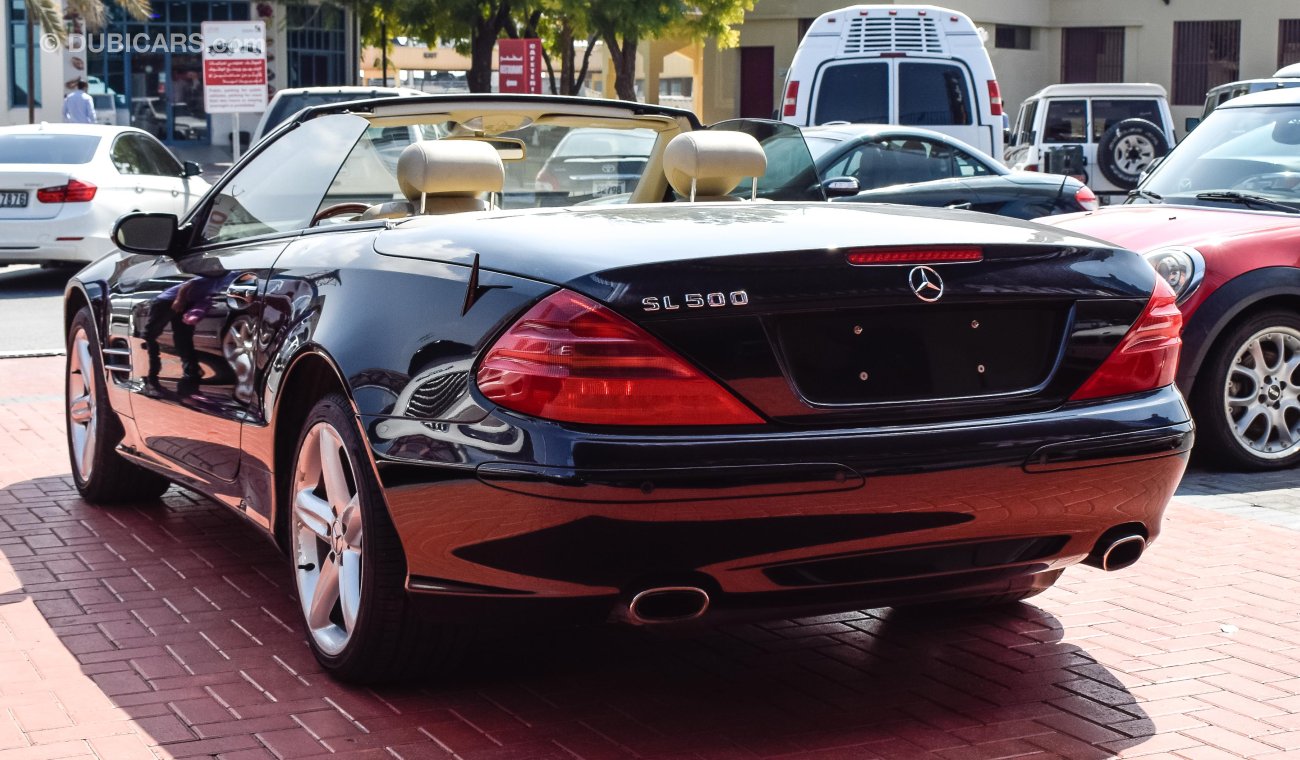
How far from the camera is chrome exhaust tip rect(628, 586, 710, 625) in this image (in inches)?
142

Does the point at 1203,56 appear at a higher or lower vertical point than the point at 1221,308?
higher

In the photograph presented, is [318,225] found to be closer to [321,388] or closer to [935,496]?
[321,388]


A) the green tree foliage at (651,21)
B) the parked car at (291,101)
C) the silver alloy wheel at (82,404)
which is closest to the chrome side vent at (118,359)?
the silver alloy wheel at (82,404)

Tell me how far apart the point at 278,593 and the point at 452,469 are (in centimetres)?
176

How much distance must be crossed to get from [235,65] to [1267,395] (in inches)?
706

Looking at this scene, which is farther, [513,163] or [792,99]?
[792,99]

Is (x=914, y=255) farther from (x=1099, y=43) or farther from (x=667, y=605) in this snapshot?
(x=1099, y=43)

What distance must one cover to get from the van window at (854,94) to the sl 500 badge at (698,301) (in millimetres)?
13257

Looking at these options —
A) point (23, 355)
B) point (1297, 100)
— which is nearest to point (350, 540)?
point (1297, 100)

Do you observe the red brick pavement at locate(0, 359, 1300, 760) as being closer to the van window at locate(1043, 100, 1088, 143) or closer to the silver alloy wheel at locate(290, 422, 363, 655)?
the silver alloy wheel at locate(290, 422, 363, 655)

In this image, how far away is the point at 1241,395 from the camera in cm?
748

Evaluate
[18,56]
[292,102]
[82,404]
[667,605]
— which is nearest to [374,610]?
[667,605]

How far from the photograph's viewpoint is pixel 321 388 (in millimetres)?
4453

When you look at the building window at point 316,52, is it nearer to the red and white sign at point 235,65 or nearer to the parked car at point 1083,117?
the red and white sign at point 235,65
